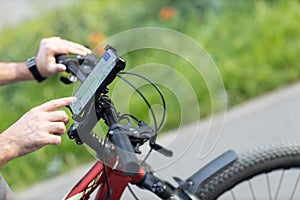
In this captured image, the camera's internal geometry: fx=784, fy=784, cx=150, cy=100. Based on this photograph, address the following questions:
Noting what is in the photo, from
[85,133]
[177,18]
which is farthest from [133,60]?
[85,133]

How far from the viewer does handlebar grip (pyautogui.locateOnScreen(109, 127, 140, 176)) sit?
2268 millimetres

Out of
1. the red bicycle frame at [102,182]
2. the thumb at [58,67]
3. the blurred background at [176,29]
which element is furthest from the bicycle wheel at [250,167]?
the blurred background at [176,29]

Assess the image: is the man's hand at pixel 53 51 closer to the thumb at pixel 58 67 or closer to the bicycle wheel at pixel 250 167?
the thumb at pixel 58 67

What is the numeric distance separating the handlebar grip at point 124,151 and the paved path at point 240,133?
2208 mm

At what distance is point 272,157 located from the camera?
2.93 m

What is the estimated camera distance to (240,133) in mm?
5133

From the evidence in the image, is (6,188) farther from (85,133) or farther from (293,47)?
(293,47)

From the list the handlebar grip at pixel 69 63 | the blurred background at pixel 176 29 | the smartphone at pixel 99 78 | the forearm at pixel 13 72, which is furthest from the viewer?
the blurred background at pixel 176 29

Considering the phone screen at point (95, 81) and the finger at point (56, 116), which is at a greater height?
the phone screen at point (95, 81)

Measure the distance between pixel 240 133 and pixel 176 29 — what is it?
51.9 inches

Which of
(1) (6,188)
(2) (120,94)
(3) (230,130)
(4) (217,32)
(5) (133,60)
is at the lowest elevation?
(1) (6,188)

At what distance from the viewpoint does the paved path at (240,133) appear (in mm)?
4836

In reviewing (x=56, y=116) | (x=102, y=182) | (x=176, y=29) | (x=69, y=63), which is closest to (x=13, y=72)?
(x=69, y=63)

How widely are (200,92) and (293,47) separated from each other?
927 millimetres
